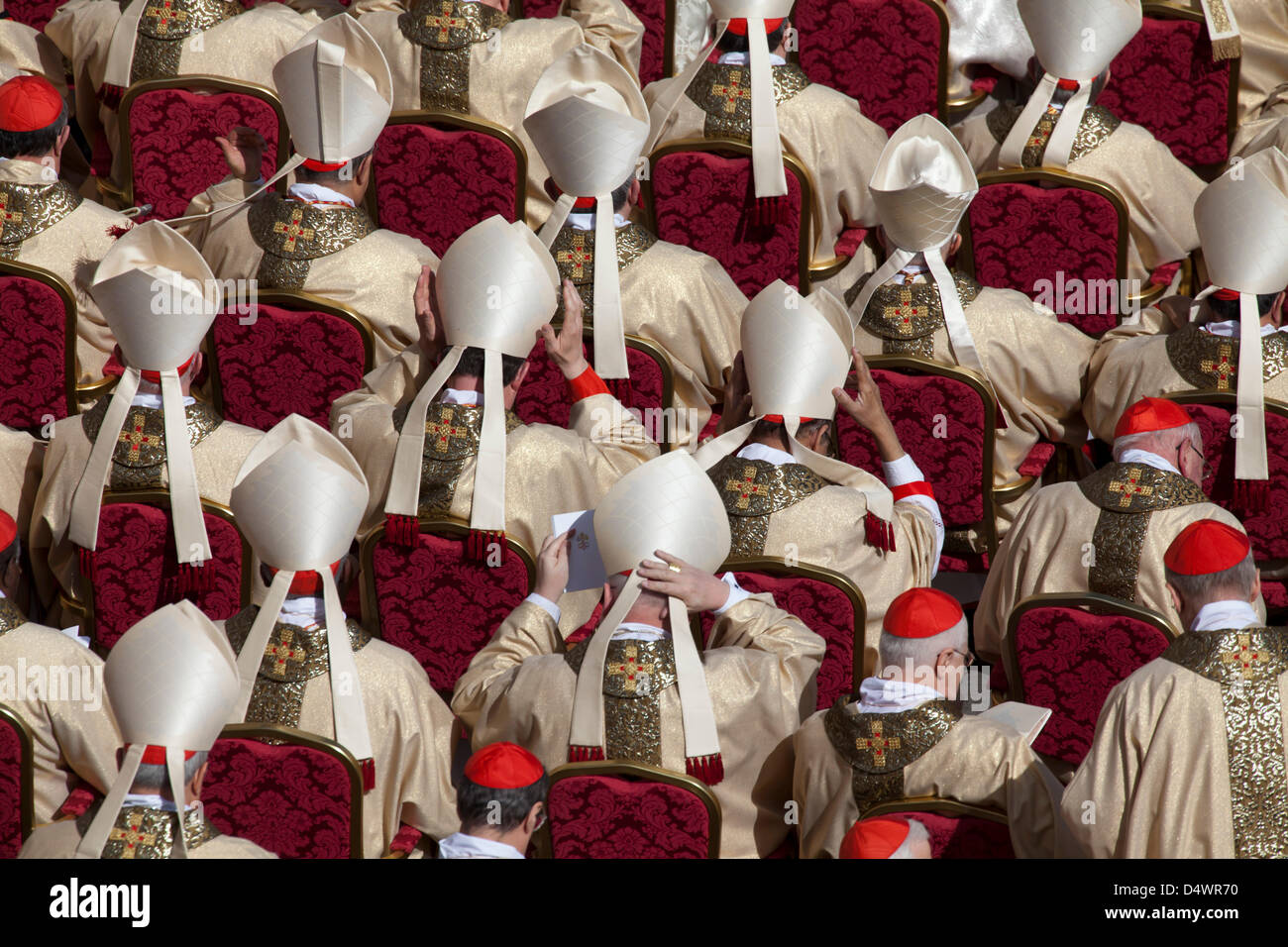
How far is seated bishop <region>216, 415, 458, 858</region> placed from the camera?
4.44 m

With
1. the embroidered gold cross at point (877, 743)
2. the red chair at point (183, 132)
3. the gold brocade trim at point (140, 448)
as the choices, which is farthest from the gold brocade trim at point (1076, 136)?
the gold brocade trim at point (140, 448)

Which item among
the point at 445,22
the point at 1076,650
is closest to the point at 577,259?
the point at 445,22

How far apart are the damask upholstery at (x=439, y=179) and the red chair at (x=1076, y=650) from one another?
2.14 m

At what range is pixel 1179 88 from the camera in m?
6.39

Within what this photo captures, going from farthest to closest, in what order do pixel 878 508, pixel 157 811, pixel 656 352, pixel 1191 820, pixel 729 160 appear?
pixel 729 160 → pixel 656 352 → pixel 878 508 → pixel 1191 820 → pixel 157 811

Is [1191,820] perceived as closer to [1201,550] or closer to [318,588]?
[1201,550]

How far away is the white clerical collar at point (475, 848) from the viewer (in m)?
3.87

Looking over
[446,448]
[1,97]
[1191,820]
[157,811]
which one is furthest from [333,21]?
[1191,820]

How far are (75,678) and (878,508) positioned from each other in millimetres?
1894

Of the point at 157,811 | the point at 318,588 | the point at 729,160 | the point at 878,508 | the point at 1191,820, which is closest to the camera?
the point at 157,811

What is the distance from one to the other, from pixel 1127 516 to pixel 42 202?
3.10 m

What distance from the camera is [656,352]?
554 centimetres

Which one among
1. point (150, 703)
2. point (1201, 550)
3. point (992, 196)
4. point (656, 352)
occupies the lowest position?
point (150, 703)

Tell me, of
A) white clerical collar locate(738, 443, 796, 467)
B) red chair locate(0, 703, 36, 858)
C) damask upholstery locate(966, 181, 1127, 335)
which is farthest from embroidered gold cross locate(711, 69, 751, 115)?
red chair locate(0, 703, 36, 858)
